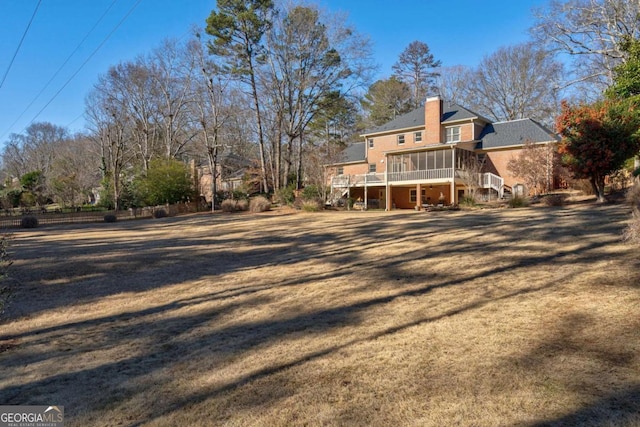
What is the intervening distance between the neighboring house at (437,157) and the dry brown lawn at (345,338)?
1763 cm

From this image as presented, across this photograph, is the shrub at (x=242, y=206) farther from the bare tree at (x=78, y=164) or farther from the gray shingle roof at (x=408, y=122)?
the bare tree at (x=78, y=164)

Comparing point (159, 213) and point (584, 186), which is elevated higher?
point (584, 186)

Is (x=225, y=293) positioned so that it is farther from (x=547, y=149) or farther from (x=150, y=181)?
(x=150, y=181)

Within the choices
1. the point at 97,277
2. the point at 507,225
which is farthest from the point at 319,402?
the point at 507,225

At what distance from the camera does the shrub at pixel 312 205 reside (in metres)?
23.9

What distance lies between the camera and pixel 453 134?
29.6m

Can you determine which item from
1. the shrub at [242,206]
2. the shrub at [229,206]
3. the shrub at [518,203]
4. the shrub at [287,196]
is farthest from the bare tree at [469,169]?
the shrub at [229,206]

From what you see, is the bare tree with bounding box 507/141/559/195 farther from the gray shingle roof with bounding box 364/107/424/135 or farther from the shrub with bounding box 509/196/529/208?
the gray shingle roof with bounding box 364/107/424/135

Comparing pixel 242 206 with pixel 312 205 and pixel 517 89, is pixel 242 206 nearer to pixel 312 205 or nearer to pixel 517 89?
pixel 312 205

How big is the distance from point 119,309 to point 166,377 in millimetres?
2859

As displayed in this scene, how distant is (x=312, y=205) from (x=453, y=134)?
1376 centimetres

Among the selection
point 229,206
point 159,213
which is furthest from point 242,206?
point 159,213

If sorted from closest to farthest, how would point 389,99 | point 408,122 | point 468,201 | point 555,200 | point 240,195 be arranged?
point 555,200, point 468,201, point 240,195, point 408,122, point 389,99

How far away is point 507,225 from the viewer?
35.9 ft
